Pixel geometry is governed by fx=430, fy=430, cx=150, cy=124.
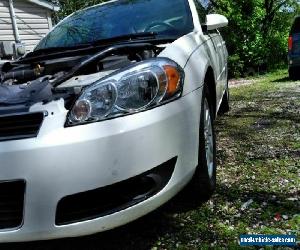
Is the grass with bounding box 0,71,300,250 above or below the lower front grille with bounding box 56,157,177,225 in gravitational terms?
below

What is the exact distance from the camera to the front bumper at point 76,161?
1920 millimetres

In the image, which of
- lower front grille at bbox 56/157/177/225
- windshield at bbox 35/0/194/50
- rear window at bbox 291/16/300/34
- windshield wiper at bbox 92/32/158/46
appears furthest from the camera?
rear window at bbox 291/16/300/34

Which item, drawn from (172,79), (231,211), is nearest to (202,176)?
(231,211)

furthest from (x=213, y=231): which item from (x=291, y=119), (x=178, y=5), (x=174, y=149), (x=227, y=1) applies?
(x=227, y=1)

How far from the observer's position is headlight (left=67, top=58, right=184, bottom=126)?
207 cm

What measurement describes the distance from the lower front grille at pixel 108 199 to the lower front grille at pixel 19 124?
1.19 ft

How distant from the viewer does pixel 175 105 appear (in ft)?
7.38

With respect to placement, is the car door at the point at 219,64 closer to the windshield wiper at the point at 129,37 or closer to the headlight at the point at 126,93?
the windshield wiper at the point at 129,37

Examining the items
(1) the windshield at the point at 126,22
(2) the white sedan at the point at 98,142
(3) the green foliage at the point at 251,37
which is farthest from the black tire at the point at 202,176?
(3) the green foliage at the point at 251,37

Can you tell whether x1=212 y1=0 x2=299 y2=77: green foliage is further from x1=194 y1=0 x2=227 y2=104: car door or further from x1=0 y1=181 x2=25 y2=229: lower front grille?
x1=0 y1=181 x2=25 y2=229: lower front grille

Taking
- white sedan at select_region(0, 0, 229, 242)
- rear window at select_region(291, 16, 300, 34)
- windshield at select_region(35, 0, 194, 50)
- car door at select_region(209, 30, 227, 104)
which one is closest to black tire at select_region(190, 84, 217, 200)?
white sedan at select_region(0, 0, 229, 242)

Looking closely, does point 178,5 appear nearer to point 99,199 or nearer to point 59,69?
point 59,69

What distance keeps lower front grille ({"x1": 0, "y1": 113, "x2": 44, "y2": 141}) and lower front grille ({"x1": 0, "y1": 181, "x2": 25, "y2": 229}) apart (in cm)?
23

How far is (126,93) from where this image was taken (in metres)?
2.14
